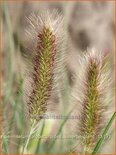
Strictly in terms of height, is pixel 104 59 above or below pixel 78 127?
above

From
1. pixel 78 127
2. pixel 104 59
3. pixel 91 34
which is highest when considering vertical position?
pixel 91 34

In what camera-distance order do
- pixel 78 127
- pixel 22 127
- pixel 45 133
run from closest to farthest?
pixel 78 127, pixel 22 127, pixel 45 133

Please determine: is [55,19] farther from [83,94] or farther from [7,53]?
[7,53]

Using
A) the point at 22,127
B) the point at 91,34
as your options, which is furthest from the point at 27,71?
the point at 91,34
